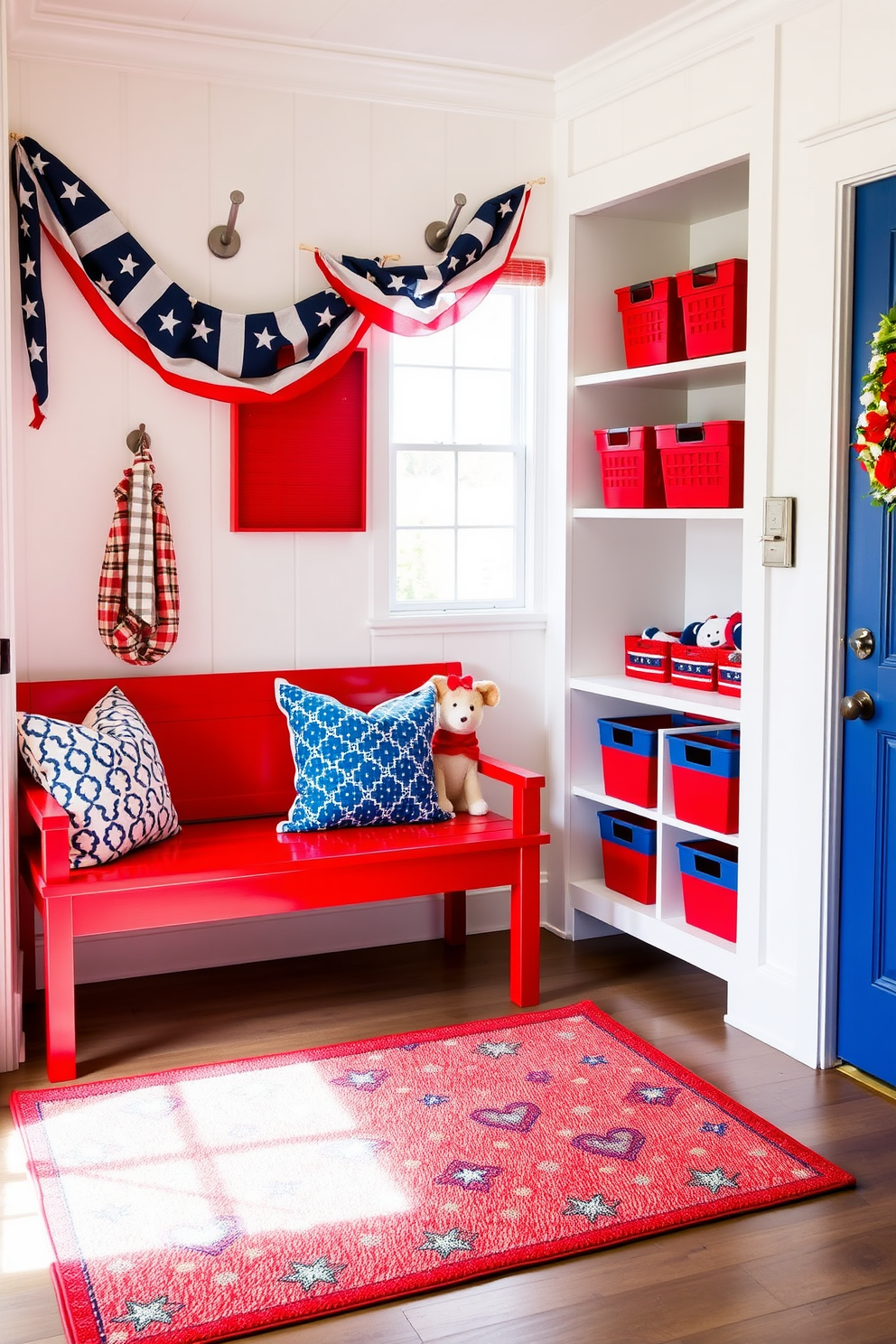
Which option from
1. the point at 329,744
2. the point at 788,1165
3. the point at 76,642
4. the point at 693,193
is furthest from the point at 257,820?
the point at 693,193

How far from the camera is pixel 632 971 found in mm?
3965

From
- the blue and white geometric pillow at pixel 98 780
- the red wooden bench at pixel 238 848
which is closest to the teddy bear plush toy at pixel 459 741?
the red wooden bench at pixel 238 848

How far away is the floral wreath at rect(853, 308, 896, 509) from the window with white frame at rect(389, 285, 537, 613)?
1.66 meters

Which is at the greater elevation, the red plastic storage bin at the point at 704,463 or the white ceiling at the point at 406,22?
the white ceiling at the point at 406,22

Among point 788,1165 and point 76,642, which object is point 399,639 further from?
point 788,1165

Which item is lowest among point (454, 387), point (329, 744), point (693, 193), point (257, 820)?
point (257, 820)

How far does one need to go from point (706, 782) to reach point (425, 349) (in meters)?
1.68

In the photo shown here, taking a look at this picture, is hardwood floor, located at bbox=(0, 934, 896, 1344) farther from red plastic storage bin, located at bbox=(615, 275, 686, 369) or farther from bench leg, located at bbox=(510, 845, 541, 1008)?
red plastic storage bin, located at bbox=(615, 275, 686, 369)

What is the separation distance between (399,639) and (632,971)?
1.29m

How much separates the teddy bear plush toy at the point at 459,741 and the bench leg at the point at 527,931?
12.9 inches

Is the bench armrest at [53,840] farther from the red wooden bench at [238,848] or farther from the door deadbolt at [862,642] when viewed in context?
the door deadbolt at [862,642]

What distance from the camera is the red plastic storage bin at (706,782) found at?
3.59 meters

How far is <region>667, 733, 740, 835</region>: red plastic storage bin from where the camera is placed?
3.59m

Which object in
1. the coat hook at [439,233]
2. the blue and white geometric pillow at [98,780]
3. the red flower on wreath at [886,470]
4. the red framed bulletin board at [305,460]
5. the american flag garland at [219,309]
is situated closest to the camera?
the red flower on wreath at [886,470]
